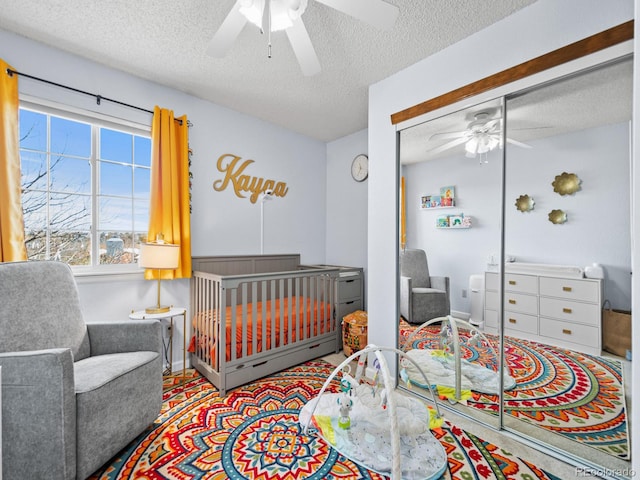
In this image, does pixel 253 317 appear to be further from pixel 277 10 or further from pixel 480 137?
pixel 480 137

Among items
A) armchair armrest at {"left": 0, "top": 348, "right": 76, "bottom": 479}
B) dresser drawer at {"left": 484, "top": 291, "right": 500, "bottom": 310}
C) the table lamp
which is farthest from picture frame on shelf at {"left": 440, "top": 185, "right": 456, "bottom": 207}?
armchair armrest at {"left": 0, "top": 348, "right": 76, "bottom": 479}

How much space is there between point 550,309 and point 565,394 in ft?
1.55

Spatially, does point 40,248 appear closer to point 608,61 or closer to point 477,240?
point 477,240

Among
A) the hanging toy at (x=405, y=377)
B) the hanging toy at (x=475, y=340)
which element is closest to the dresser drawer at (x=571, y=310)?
the hanging toy at (x=475, y=340)

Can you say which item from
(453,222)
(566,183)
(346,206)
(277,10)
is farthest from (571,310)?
(346,206)

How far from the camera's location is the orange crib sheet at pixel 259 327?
7.59 ft

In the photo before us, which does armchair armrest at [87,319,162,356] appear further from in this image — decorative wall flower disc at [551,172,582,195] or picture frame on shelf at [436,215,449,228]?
decorative wall flower disc at [551,172,582,195]

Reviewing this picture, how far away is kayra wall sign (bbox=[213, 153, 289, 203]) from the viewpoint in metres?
3.06

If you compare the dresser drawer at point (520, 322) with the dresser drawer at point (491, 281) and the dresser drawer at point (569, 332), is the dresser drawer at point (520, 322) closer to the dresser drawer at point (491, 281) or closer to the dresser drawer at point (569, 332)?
the dresser drawer at point (569, 332)

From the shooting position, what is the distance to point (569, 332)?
5.49ft

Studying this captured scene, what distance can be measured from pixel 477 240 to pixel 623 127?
879 mm

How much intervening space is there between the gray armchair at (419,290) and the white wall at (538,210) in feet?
0.21

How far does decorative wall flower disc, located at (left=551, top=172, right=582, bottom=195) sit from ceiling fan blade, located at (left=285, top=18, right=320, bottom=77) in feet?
5.06

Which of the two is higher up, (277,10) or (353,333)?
(277,10)
